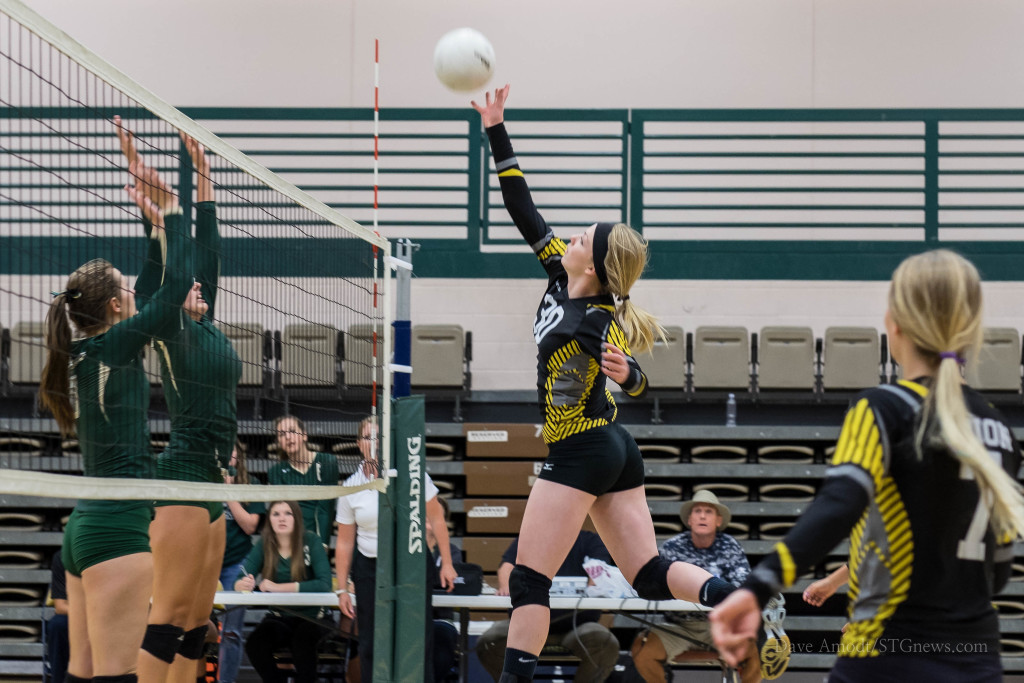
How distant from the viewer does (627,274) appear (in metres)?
4.16

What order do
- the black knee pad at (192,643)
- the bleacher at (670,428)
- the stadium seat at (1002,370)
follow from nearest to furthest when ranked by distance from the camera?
the black knee pad at (192,643)
the bleacher at (670,428)
the stadium seat at (1002,370)

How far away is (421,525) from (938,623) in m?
4.12

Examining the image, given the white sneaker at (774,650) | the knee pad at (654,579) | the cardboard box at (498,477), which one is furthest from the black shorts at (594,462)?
the cardboard box at (498,477)

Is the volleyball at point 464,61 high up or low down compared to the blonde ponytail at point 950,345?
up

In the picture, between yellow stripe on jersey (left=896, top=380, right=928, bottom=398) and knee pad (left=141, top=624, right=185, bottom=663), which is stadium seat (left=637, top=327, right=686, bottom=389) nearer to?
knee pad (left=141, top=624, right=185, bottom=663)

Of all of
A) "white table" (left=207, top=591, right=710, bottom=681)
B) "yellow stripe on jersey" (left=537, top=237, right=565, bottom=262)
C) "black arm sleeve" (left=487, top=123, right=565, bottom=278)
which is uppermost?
"black arm sleeve" (left=487, top=123, right=565, bottom=278)

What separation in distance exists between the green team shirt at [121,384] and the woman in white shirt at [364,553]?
8.69 ft

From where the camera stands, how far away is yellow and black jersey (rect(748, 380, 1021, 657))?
2.12 meters

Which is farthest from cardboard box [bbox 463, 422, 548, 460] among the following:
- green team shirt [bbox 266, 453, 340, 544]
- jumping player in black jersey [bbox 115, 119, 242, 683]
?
jumping player in black jersey [bbox 115, 119, 242, 683]

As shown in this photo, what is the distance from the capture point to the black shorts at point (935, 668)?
6.82 feet

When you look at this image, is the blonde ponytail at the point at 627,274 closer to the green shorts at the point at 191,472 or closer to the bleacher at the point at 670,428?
the green shorts at the point at 191,472

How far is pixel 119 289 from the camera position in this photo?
3.63 m

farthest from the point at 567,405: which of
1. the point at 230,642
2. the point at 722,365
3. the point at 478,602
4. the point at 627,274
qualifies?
the point at 722,365

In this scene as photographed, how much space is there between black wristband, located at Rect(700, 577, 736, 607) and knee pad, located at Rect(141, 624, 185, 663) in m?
1.98
